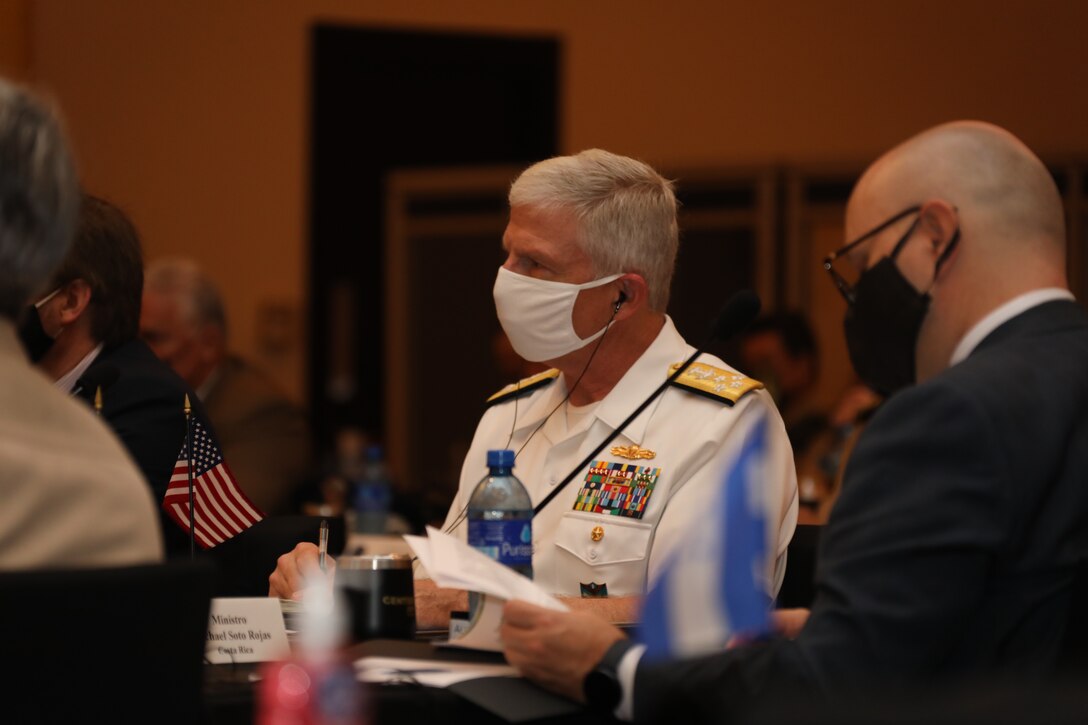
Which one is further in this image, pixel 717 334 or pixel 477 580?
pixel 717 334

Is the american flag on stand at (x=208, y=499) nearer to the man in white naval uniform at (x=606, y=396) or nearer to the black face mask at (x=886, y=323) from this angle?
the man in white naval uniform at (x=606, y=396)

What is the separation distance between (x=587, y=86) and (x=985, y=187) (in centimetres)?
611

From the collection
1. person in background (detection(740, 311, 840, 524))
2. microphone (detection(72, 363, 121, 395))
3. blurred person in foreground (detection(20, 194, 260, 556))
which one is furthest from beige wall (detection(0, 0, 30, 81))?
person in background (detection(740, 311, 840, 524))

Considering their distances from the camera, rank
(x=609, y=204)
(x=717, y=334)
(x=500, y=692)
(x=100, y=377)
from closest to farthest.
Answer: (x=500, y=692)
(x=717, y=334)
(x=100, y=377)
(x=609, y=204)

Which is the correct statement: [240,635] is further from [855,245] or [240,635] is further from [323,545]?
[855,245]

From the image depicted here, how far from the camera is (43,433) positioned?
4.71ft

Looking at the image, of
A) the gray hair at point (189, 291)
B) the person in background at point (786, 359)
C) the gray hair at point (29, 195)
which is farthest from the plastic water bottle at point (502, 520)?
the person in background at point (786, 359)

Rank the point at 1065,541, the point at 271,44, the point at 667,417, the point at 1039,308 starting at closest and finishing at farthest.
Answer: the point at 1065,541
the point at 1039,308
the point at 667,417
the point at 271,44

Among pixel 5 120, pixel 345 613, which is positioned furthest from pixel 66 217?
pixel 345 613

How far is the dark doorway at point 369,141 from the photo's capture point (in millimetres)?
7738

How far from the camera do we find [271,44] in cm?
768

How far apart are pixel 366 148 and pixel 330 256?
0.58m

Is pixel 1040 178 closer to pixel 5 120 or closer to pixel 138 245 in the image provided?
pixel 5 120

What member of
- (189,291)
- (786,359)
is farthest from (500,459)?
(786,359)
